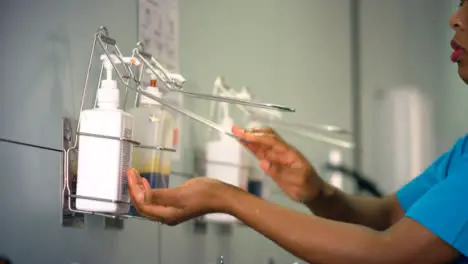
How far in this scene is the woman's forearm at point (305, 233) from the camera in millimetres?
681

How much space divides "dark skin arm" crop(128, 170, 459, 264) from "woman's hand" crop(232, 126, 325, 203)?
135 millimetres

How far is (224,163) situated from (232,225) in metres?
0.14

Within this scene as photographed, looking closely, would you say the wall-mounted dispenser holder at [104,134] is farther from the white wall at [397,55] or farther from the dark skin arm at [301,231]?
the white wall at [397,55]

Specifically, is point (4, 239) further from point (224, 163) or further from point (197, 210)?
point (224, 163)

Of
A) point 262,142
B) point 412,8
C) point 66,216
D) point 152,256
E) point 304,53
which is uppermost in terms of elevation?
point 412,8

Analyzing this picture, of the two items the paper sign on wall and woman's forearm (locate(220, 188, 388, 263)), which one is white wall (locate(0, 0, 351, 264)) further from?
woman's forearm (locate(220, 188, 388, 263))

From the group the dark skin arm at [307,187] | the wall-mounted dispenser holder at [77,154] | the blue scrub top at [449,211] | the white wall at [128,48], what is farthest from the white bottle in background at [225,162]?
the blue scrub top at [449,211]

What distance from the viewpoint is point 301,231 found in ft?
2.26

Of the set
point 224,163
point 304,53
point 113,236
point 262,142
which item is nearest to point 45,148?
point 113,236

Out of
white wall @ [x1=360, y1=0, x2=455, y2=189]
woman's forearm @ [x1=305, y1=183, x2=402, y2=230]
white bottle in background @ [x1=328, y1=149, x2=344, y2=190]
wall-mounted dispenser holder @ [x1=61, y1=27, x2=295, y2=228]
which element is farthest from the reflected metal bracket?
white wall @ [x1=360, y1=0, x2=455, y2=189]

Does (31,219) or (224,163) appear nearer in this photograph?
(31,219)

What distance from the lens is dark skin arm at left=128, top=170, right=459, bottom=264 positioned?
2.23 ft

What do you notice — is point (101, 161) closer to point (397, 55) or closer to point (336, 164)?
point (336, 164)

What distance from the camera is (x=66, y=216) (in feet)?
2.46
